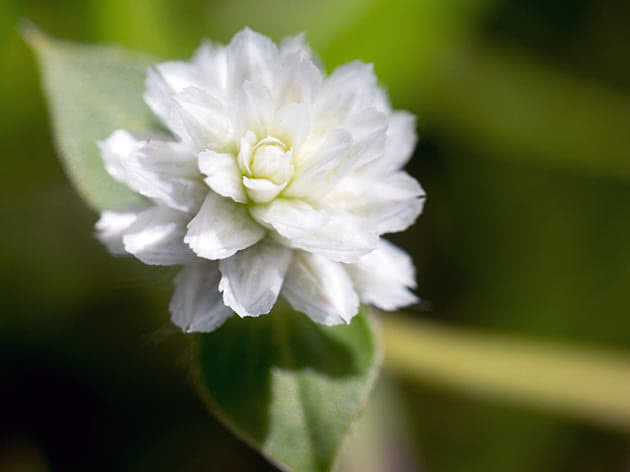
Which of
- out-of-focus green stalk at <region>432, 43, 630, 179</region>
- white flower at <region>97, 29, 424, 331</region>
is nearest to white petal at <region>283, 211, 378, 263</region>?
white flower at <region>97, 29, 424, 331</region>

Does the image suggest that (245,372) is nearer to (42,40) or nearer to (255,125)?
(255,125)

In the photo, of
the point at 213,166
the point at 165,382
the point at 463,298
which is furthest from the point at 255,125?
the point at 463,298

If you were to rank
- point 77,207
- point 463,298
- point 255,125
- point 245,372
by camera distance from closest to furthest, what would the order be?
point 255,125 → point 245,372 → point 77,207 → point 463,298

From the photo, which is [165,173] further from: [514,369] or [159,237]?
[514,369]

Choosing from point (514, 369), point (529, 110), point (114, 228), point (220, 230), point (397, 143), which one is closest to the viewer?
point (220, 230)

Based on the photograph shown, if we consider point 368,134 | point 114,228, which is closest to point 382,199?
point 368,134

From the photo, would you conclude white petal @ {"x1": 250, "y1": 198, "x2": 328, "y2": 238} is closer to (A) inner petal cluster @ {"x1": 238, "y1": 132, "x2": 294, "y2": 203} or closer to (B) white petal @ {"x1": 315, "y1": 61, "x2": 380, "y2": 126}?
(A) inner petal cluster @ {"x1": 238, "y1": 132, "x2": 294, "y2": 203}
